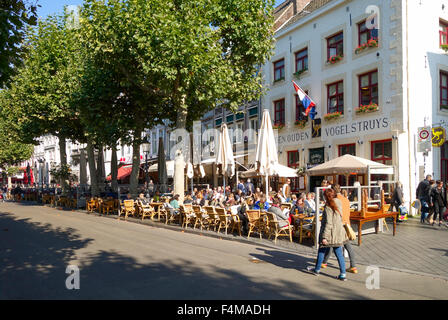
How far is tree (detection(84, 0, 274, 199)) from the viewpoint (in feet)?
→ 44.8

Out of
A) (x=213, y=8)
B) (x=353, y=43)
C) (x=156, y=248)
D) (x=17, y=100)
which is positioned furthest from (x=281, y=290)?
(x=17, y=100)

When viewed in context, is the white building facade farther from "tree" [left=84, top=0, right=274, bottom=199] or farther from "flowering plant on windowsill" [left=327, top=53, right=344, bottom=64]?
"tree" [left=84, top=0, right=274, bottom=199]

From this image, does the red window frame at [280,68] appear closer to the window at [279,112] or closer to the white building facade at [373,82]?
the white building facade at [373,82]

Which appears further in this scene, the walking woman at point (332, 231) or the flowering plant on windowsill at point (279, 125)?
the flowering plant on windowsill at point (279, 125)

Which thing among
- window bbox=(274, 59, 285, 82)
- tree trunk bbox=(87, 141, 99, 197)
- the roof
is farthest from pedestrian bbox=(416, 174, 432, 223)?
tree trunk bbox=(87, 141, 99, 197)

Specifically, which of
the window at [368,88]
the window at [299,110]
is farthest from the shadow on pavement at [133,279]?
the window at [299,110]

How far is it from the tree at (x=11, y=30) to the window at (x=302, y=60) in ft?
54.4

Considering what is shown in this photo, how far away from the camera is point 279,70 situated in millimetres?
23906

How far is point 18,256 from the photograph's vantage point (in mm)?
8805

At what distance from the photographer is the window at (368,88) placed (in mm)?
17656

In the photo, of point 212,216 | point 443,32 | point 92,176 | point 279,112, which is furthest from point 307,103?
point 92,176

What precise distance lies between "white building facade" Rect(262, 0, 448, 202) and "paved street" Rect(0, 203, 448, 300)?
5.97 meters

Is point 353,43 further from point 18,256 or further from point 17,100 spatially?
point 17,100
